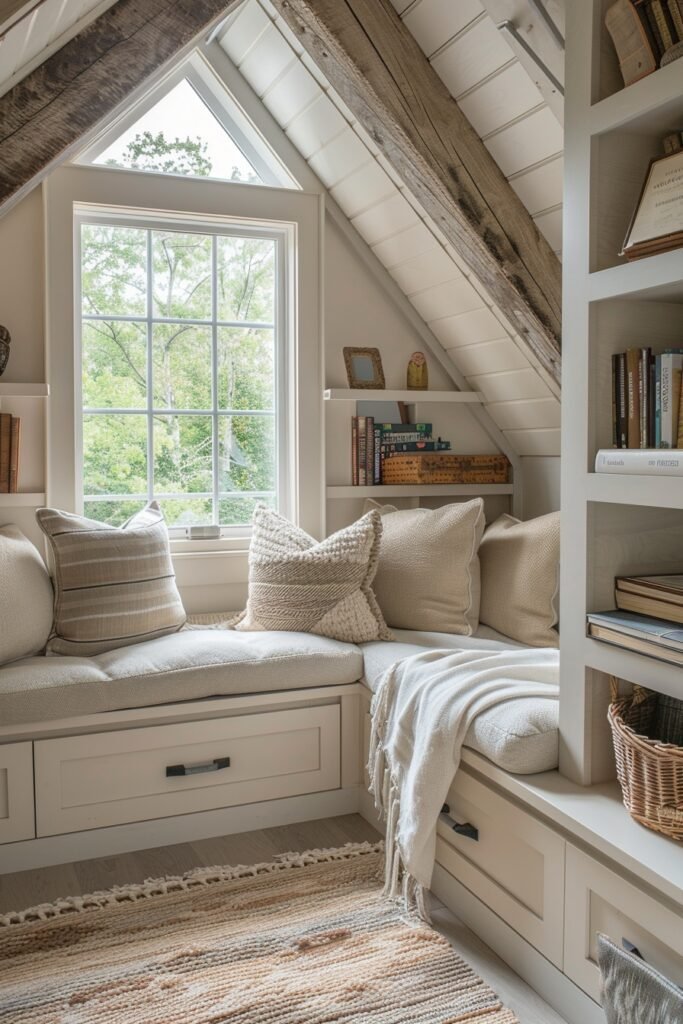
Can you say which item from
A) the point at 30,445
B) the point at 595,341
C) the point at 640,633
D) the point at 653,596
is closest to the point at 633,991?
the point at 640,633

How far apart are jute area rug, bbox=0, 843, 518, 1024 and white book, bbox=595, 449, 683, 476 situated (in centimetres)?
111

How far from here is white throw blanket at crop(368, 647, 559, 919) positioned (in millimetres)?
2117

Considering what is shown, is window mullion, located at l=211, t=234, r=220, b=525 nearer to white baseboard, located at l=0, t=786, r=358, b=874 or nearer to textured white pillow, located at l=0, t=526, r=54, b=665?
textured white pillow, located at l=0, t=526, r=54, b=665

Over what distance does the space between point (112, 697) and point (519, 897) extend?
1.20 meters

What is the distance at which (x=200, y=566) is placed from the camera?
3332 mm

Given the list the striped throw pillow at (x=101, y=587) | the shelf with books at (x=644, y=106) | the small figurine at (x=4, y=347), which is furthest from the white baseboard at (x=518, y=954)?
the small figurine at (x=4, y=347)

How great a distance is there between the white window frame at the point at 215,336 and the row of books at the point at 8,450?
0.22m

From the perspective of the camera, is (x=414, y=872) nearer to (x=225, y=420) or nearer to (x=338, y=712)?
(x=338, y=712)

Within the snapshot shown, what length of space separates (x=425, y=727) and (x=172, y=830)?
2.99 feet

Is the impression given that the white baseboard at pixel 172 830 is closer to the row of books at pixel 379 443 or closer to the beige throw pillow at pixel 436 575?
the beige throw pillow at pixel 436 575

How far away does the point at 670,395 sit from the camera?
178 cm

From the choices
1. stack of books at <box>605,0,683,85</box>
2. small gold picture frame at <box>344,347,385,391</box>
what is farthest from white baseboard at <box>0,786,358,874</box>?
stack of books at <box>605,0,683,85</box>

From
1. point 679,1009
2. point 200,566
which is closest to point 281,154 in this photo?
point 200,566

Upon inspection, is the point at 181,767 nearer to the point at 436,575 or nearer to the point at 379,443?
the point at 436,575
